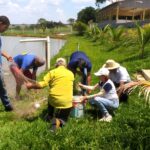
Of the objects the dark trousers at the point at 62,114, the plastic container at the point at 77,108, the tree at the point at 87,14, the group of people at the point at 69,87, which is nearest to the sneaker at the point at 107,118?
the group of people at the point at 69,87

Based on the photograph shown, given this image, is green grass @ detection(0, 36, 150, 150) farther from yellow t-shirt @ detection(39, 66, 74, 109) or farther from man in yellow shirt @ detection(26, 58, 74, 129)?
yellow t-shirt @ detection(39, 66, 74, 109)

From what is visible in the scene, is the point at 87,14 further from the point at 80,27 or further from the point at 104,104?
the point at 104,104

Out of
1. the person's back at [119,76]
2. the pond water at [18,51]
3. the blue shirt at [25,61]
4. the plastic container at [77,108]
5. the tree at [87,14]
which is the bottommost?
the tree at [87,14]

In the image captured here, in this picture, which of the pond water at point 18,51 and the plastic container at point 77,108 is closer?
the plastic container at point 77,108

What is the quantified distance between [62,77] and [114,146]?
179cm

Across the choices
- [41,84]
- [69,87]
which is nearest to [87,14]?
[69,87]

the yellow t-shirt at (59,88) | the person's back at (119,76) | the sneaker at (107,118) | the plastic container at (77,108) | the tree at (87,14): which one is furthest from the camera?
the tree at (87,14)

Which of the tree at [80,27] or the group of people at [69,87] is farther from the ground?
the group of people at [69,87]

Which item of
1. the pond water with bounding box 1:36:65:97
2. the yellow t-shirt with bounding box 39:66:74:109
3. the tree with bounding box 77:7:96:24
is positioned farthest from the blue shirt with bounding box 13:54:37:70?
the tree with bounding box 77:7:96:24

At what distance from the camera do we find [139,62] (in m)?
15.1

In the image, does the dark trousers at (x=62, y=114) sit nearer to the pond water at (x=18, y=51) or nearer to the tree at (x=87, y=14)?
the pond water at (x=18, y=51)

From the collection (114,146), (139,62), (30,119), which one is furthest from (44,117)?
(139,62)

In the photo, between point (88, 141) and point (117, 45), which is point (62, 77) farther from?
point (117, 45)

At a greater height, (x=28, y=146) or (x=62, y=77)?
(x=62, y=77)
